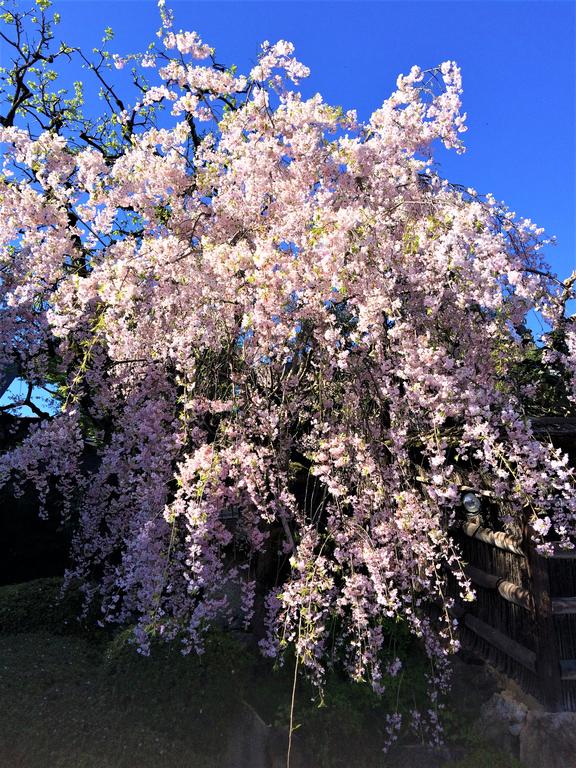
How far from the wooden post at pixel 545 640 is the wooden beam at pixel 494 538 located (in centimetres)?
20

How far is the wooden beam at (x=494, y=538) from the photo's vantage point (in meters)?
5.65

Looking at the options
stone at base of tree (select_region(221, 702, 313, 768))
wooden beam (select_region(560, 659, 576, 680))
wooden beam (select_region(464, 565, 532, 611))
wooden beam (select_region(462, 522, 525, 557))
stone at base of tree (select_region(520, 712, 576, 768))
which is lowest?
stone at base of tree (select_region(221, 702, 313, 768))

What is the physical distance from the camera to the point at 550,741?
5.51 metres

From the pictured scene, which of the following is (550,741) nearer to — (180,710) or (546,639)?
(546,639)

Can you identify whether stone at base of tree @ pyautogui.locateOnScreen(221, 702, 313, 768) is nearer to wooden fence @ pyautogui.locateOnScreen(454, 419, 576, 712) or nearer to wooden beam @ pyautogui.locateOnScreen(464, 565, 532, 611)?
wooden fence @ pyautogui.locateOnScreen(454, 419, 576, 712)

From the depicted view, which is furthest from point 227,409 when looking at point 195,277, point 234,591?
point 234,591

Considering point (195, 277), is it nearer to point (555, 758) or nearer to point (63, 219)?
point (63, 219)

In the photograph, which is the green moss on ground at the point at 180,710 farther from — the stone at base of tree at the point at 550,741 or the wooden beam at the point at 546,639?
the wooden beam at the point at 546,639

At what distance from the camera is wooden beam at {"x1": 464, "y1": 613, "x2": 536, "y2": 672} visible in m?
5.55

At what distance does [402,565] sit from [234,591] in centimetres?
411

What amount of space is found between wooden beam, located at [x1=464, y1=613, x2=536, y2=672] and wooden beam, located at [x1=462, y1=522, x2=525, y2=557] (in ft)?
3.07

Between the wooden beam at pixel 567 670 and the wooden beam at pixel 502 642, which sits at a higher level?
the wooden beam at pixel 502 642

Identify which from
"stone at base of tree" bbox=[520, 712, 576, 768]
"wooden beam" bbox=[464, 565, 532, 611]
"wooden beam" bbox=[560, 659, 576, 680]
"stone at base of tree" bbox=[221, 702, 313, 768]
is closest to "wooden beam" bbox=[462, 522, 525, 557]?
"wooden beam" bbox=[464, 565, 532, 611]

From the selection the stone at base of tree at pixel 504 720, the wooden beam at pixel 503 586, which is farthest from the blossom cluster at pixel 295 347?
the stone at base of tree at pixel 504 720
